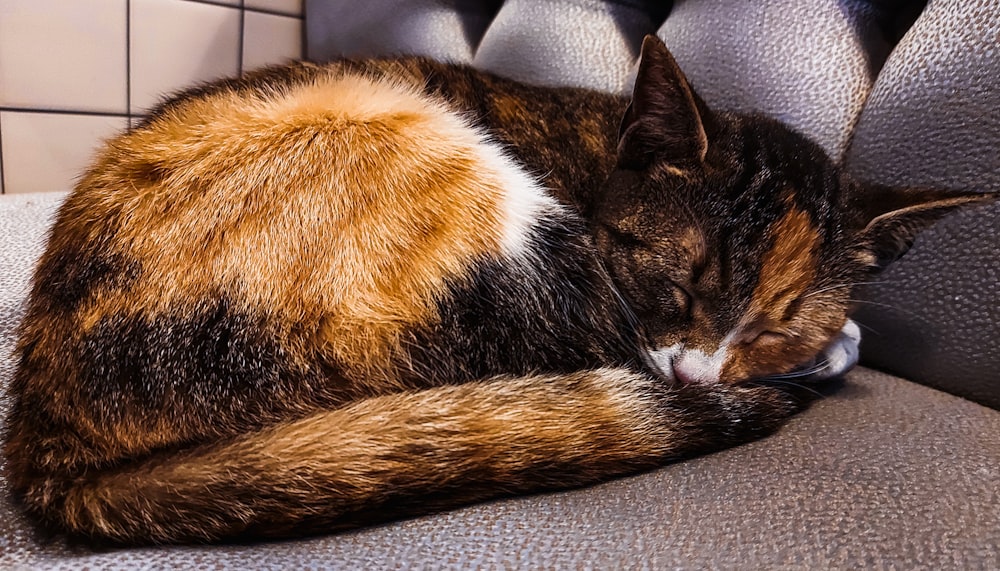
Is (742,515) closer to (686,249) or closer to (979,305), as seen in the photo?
(686,249)

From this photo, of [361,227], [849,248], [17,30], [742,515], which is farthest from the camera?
[17,30]

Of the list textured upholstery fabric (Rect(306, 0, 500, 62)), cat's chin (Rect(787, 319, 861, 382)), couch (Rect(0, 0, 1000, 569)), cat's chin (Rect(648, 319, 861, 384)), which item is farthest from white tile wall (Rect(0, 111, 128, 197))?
cat's chin (Rect(787, 319, 861, 382))

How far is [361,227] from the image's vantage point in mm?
A: 705

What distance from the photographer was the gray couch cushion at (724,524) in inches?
20.3

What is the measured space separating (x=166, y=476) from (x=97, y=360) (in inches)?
5.7

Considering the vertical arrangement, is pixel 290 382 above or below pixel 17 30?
below

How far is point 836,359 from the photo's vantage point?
89 cm

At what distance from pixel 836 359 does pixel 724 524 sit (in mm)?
439

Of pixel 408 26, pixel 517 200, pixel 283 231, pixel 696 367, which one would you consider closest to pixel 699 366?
pixel 696 367

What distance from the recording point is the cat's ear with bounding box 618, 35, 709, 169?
0.73 m

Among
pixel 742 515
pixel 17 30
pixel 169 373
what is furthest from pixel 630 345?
pixel 17 30

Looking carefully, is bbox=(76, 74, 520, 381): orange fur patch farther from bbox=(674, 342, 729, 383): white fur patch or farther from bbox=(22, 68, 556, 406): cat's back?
bbox=(674, 342, 729, 383): white fur patch

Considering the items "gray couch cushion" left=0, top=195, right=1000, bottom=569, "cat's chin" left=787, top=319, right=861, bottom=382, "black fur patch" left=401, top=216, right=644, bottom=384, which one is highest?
"black fur patch" left=401, top=216, right=644, bottom=384

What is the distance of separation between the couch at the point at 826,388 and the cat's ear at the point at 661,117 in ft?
1.15
